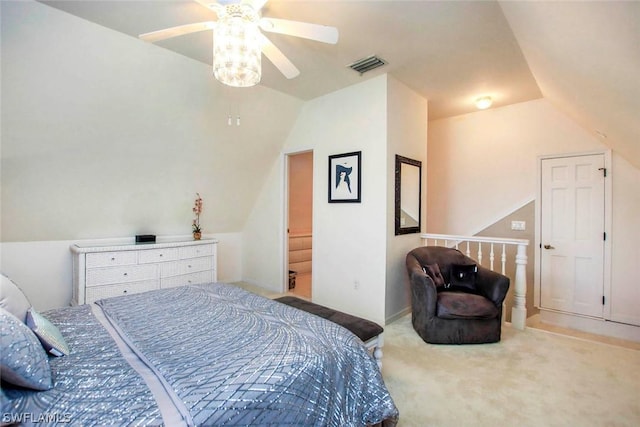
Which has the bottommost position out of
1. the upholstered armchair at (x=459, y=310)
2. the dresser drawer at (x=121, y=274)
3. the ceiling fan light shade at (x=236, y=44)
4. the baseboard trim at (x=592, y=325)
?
the baseboard trim at (x=592, y=325)

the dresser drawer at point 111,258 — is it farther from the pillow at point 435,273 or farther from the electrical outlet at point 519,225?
the electrical outlet at point 519,225

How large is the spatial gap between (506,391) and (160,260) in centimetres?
368

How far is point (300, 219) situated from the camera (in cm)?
625

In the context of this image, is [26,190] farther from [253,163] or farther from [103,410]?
[103,410]

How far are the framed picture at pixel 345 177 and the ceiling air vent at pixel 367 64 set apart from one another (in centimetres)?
86

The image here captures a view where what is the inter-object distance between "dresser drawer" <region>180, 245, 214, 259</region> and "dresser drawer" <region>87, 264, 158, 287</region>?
0.35 metres

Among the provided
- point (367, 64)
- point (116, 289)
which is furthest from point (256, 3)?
point (116, 289)

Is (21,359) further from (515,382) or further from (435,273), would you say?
(435,273)

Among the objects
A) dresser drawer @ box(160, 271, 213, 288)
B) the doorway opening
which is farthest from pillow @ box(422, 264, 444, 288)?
dresser drawer @ box(160, 271, 213, 288)

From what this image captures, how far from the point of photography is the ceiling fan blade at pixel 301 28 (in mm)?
1614

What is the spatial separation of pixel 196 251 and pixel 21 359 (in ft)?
10.0

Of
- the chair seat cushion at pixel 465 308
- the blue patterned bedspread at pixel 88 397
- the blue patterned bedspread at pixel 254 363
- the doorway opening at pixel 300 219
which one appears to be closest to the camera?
the blue patterned bedspread at pixel 88 397

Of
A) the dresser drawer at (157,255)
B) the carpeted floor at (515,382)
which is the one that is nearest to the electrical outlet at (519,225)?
the carpeted floor at (515,382)

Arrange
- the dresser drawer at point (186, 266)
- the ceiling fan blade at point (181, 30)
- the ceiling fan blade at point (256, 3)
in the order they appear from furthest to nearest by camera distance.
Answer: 1. the dresser drawer at point (186, 266)
2. the ceiling fan blade at point (181, 30)
3. the ceiling fan blade at point (256, 3)
